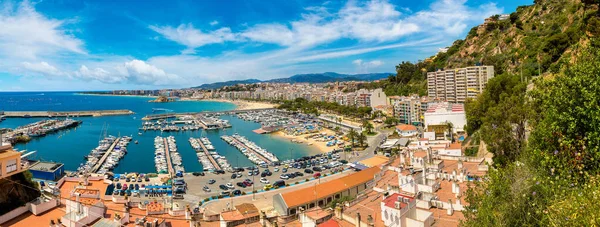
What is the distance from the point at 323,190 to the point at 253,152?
1764cm

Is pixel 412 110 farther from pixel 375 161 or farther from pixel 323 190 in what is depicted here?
pixel 323 190

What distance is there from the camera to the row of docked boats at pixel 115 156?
27719 millimetres

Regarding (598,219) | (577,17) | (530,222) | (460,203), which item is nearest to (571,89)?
(530,222)

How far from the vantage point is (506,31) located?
4403cm

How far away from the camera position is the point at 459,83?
40.8 m

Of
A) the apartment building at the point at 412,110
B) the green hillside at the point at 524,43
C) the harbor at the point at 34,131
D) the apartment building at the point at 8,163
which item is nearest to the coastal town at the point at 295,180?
the apartment building at the point at 8,163

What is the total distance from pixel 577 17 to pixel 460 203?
25.9m

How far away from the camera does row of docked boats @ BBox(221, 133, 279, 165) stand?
30.0m

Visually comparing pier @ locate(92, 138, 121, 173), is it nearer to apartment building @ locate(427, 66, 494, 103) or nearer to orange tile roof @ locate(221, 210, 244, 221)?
orange tile roof @ locate(221, 210, 244, 221)

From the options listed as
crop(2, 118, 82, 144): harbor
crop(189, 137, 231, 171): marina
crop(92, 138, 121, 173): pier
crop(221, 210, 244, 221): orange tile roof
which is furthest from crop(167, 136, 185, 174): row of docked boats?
crop(2, 118, 82, 144): harbor

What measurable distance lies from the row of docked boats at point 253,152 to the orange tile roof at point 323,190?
11717mm

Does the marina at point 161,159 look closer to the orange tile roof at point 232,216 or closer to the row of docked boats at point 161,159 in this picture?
the row of docked boats at point 161,159

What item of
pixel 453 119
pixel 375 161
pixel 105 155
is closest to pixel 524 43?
pixel 453 119

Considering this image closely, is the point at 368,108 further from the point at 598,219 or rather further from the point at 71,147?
the point at 598,219
